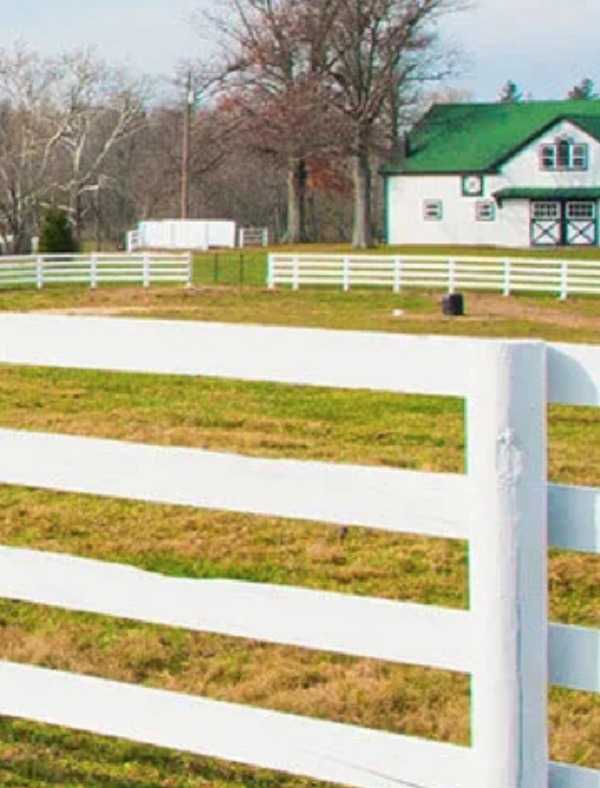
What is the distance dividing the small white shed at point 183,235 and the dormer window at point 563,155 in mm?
12127

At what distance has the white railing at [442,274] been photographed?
29609 mm

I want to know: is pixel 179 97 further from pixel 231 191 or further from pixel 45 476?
pixel 45 476

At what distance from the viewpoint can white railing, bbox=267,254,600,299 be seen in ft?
97.1

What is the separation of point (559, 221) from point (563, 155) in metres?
2.46

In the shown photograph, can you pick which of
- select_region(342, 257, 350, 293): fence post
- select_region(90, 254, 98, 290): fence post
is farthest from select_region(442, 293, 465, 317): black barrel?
select_region(90, 254, 98, 290): fence post

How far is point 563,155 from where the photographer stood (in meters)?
50.4

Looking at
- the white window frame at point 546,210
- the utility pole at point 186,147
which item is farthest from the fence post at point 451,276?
the white window frame at point 546,210

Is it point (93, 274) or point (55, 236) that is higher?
point (55, 236)

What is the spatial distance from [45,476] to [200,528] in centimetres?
319

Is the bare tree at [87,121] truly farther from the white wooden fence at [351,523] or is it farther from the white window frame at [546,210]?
the white wooden fence at [351,523]

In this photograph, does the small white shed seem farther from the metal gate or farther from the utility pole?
the metal gate

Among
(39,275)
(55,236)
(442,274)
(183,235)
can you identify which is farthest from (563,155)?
(39,275)

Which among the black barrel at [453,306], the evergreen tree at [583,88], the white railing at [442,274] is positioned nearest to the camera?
the black barrel at [453,306]

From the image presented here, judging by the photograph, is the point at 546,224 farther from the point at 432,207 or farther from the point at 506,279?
the point at 506,279
